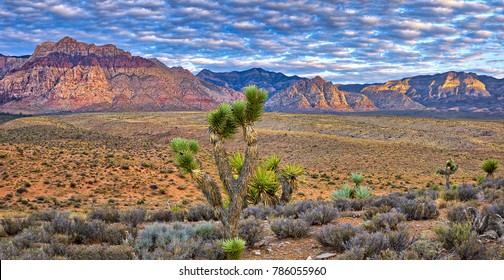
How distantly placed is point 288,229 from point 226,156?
2.25m

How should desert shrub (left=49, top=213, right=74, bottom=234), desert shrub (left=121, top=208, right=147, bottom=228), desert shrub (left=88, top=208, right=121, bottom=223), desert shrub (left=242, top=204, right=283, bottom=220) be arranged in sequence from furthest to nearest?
desert shrub (left=242, top=204, right=283, bottom=220) < desert shrub (left=88, top=208, right=121, bottom=223) < desert shrub (left=121, top=208, right=147, bottom=228) < desert shrub (left=49, top=213, right=74, bottom=234)

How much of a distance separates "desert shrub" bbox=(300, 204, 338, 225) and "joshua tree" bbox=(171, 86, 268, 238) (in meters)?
2.90

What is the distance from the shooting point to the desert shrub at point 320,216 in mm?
9797

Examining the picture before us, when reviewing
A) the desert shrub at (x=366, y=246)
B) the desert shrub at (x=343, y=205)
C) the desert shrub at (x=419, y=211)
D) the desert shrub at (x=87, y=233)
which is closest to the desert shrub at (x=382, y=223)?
the desert shrub at (x=366, y=246)

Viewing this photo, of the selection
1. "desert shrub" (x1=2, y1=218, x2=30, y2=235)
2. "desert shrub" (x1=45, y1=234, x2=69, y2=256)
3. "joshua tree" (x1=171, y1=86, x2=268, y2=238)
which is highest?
"joshua tree" (x1=171, y1=86, x2=268, y2=238)

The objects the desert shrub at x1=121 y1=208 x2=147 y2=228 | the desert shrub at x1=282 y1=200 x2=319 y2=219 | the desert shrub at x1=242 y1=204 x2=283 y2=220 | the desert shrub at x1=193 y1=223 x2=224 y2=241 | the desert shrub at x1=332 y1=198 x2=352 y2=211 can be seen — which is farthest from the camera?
→ the desert shrub at x1=332 y1=198 x2=352 y2=211

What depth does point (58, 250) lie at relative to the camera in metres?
7.00

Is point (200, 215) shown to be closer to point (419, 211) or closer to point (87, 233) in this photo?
point (87, 233)

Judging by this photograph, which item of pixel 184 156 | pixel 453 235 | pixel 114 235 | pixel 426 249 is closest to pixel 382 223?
pixel 453 235

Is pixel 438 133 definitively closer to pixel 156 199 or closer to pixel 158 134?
pixel 158 134

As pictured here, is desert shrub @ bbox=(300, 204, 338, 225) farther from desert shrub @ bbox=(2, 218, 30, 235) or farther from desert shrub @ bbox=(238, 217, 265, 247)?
desert shrub @ bbox=(2, 218, 30, 235)

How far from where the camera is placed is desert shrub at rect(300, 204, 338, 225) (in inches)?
386

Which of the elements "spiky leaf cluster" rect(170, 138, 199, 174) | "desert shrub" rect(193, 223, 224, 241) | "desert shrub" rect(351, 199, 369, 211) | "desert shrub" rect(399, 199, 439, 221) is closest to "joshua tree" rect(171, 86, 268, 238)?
"spiky leaf cluster" rect(170, 138, 199, 174)

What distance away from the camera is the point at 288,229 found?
8.38 metres
